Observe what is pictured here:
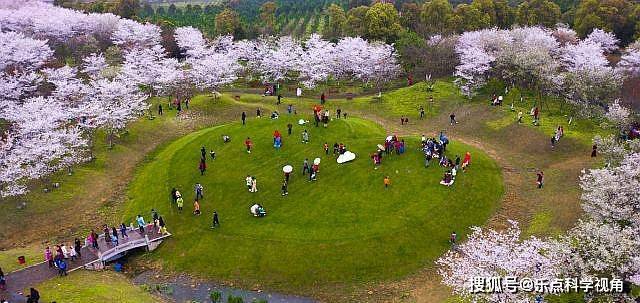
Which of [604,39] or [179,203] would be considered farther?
[604,39]

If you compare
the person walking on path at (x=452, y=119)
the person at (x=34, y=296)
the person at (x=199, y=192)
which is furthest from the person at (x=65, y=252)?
the person walking on path at (x=452, y=119)

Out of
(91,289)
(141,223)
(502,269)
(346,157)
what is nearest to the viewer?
(502,269)

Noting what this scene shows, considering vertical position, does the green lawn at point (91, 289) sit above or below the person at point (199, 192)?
below

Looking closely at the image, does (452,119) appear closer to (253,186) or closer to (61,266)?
(253,186)

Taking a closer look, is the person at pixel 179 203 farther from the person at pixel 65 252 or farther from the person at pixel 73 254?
the person at pixel 65 252

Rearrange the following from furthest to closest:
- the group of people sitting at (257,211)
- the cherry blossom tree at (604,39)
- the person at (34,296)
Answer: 1. the cherry blossom tree at (604,39)
2. the group of people sitting at (257,211)
3. the person at (34,296)

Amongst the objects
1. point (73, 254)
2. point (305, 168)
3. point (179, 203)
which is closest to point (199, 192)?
point (179, 203)

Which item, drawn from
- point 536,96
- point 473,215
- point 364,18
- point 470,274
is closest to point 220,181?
point 473,215

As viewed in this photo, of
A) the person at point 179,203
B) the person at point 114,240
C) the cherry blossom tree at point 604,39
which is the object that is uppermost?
the cherry blossom tree at point 604,39
